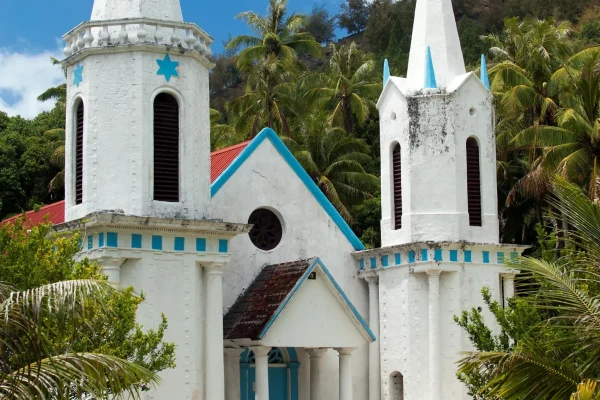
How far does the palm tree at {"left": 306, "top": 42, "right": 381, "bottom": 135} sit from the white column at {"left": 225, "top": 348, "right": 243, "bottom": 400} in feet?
67.3

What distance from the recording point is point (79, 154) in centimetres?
2189

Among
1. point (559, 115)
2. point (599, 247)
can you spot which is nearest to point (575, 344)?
point (599, 247)

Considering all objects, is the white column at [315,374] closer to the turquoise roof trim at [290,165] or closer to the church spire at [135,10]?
the turquoise roof trim at [290,165]

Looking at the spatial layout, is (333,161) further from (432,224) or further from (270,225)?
(432,224)

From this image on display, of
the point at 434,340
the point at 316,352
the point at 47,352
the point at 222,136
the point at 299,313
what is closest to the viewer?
the point at 47,352

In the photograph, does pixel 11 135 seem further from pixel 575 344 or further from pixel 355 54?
pixel 575 344

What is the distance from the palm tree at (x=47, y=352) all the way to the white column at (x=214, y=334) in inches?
382

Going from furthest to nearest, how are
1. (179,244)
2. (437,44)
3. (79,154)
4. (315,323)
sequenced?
(437,44) < (315,323) < (79,154) < (179,244)

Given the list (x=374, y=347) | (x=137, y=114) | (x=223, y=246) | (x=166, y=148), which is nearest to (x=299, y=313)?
(x=223, y=246)

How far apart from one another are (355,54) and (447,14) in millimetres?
24073

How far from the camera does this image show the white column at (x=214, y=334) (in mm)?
21062

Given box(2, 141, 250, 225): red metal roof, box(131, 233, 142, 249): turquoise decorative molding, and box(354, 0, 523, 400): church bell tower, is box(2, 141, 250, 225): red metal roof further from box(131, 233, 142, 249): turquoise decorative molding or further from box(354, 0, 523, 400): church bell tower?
box(131, 233, 142, 249): turquoise decorative molding

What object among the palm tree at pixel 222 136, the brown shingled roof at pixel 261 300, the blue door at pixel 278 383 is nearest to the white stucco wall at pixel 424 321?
the blue door at pixel 278 383

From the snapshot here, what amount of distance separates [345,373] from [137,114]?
7138 millimetres
